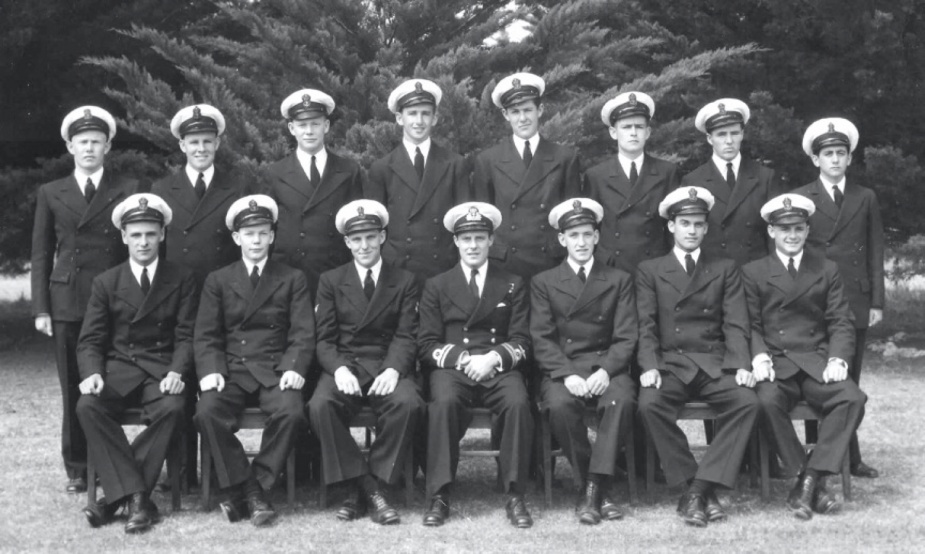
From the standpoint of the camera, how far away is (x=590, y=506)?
18.7 feet

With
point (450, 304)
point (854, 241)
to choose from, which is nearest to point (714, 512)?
point (450, 304)

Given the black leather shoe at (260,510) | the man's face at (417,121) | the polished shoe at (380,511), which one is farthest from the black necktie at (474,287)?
the black leather shoe at (260,510)

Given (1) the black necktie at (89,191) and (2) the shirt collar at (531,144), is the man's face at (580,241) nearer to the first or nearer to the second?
(2) the shirt collar at (531,144)

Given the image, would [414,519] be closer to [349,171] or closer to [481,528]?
[481,528]

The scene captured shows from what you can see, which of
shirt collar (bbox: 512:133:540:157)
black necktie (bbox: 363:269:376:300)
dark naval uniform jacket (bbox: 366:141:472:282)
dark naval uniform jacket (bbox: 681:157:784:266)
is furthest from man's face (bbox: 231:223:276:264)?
dark naval uniform jacket (bbox: 681:157:784:266)

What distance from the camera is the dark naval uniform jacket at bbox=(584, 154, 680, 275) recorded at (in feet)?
21.4

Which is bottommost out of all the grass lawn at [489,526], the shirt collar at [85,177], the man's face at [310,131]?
the grass lawn at [489,526]

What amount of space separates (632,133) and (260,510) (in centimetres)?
302

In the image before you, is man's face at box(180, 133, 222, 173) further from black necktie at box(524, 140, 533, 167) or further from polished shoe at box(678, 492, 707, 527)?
polished shoe at box(678, 492, 707, 527)

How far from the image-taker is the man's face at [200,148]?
6.48 m

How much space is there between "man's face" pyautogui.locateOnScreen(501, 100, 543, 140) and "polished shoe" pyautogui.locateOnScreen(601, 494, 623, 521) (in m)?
2.23

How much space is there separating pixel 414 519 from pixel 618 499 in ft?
3.84

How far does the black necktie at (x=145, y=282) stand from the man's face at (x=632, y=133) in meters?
2.84

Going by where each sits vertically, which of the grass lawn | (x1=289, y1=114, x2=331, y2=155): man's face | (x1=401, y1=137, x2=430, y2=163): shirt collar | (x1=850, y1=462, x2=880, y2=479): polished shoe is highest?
(x1=289, y1=114, x2=331, y2=155): man's face
